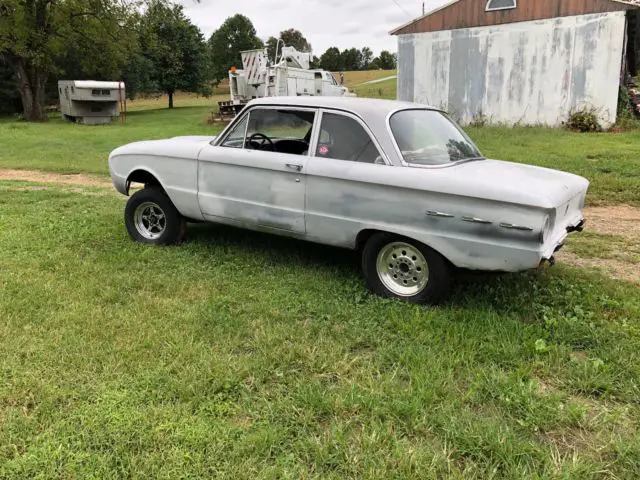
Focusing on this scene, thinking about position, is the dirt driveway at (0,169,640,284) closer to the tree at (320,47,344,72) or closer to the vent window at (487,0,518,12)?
the vent window at (487,0,518,12)

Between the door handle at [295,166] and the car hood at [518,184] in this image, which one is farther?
the door handle at [295,166]

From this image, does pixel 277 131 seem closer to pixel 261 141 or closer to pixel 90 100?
pixel 261 141

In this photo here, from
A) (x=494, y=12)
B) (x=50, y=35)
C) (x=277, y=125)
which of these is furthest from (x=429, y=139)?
(x=50, y=35)

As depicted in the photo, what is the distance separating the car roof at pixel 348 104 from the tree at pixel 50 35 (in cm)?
2274

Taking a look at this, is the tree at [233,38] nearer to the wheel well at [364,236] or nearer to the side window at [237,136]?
the side window at [237,136]

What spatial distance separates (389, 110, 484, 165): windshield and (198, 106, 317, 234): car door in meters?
0.83

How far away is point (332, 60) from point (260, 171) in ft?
309

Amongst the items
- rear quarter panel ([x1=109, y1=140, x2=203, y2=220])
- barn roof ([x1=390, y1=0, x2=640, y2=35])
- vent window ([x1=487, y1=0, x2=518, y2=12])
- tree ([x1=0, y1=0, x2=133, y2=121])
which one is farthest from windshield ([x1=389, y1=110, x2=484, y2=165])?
tree ([x1=0, y1=0, x2=133, y2=121])

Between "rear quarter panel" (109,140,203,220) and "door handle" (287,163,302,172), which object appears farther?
"rear quarter panel" (109,140,203,220)

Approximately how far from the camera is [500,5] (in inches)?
671

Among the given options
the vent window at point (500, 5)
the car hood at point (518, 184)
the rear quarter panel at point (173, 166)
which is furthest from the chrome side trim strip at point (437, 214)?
the vent window at point (500, 5)

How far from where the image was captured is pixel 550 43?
53.7ft

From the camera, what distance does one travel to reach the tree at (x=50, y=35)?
23531 mm

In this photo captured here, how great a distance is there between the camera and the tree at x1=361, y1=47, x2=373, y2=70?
313ft
